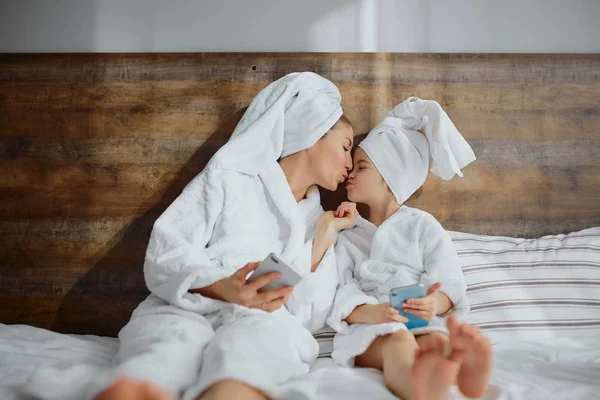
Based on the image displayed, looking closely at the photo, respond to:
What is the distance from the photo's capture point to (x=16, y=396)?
99cm

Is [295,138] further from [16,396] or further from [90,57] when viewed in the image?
[16,396]

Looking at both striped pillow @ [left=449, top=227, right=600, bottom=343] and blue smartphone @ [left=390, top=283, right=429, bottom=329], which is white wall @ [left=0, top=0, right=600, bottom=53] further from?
blue smartphone @ [left=390, top=283, right=429, bottom=329]

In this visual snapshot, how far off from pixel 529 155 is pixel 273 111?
0.96 meters

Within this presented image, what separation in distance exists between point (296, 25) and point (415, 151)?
0.67 metres

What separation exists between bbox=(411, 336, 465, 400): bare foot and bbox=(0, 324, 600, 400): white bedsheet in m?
0.09

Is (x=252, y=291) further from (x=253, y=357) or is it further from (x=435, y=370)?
(x=435, y=370)

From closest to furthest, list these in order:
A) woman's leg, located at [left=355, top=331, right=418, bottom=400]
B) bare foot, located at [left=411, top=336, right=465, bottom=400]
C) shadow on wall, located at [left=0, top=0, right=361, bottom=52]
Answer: bare foot, located at [left=411, top=336, right=465, bottom=400], woman's leg, located at [left=355, top=331, right=418, bottom=400], shadow on wall, located at [left=0, top=0, right=361, bottom=52]

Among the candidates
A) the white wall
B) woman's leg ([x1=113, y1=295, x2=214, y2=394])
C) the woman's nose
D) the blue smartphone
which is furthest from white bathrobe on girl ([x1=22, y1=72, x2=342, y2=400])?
the white wall

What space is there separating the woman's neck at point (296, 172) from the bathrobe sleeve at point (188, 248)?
0.77 ft

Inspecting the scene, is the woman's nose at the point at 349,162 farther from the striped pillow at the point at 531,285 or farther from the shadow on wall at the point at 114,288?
the shadow on wall at the point at 114,288

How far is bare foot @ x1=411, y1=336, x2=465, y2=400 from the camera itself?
970 mm

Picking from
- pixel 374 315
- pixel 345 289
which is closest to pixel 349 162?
pixel 345 289

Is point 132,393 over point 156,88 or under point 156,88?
under

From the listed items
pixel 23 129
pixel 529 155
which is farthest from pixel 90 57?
pixel 529 155
